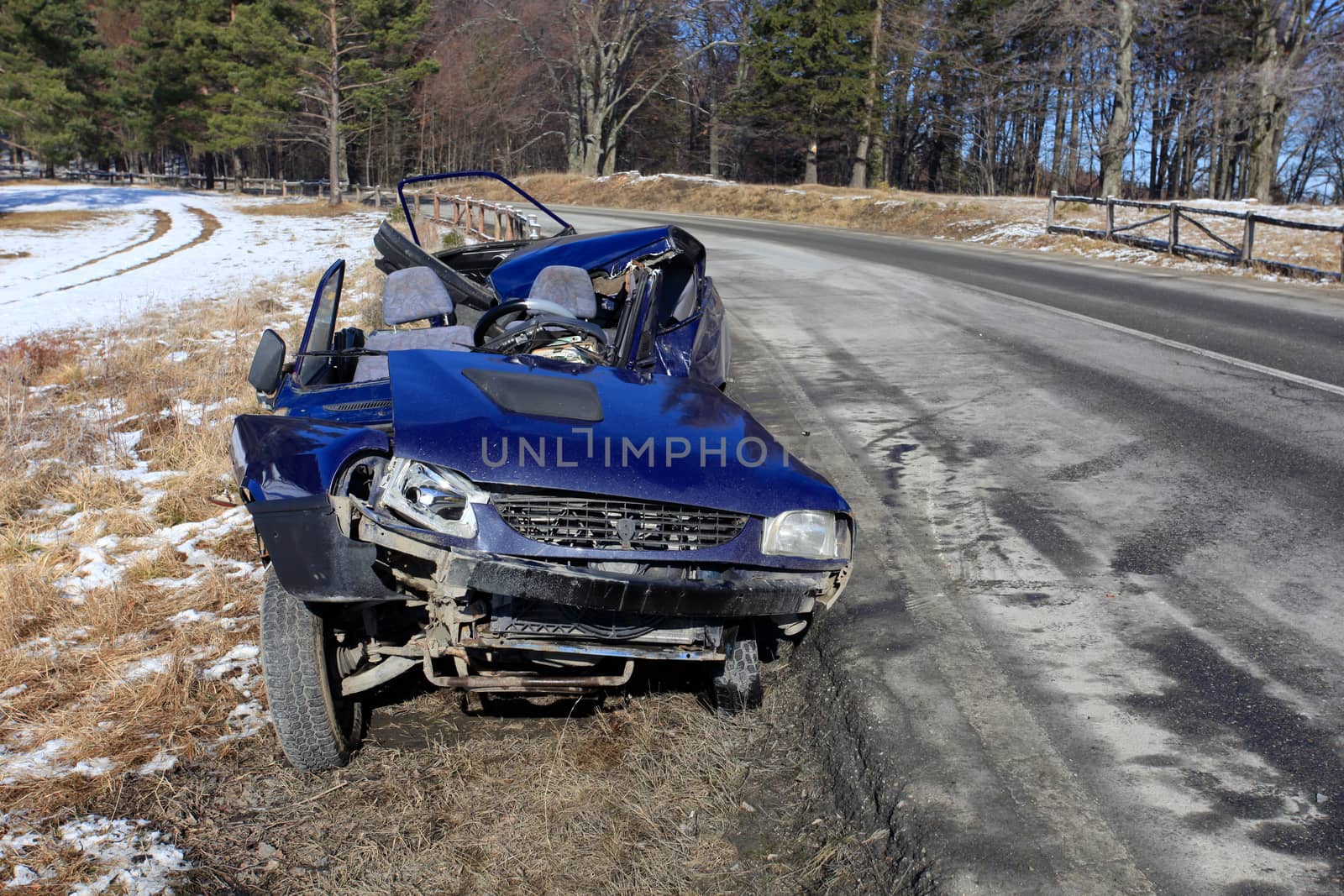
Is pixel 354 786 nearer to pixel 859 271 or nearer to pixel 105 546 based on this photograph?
pixel 105 546

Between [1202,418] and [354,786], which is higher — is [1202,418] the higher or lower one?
the higher one

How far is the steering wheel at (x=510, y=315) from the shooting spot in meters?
4.83

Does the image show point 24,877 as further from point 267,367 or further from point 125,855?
point 267,367

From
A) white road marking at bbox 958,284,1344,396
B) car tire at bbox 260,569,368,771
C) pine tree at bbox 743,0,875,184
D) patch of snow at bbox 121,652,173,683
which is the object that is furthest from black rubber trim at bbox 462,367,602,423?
pine tree at bbox 743,0,875,184

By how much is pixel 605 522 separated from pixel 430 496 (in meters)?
0.53

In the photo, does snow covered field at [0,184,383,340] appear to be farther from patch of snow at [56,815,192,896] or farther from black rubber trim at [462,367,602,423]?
patch of snow at [56,815,192,896]

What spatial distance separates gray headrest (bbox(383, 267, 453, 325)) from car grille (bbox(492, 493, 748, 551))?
7.51 ft

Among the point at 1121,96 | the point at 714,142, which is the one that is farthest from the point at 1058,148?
the point at 1121,96

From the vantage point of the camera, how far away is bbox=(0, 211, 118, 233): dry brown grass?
36.9 m

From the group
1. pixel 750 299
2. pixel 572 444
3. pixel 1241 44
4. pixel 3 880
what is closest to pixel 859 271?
pixel 750 299

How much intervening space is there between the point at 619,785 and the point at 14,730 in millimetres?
2159

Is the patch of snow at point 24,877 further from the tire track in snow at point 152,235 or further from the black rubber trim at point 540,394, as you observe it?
the tire track in snow at point 152,235

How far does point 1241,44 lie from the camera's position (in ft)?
124

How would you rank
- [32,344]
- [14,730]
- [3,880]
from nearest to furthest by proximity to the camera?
[3,880], [14,730], [32,344]
